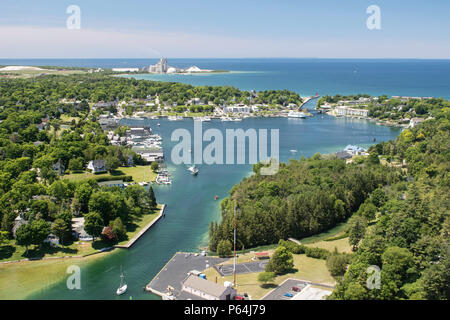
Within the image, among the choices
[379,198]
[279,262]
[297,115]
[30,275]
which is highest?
[297,115]

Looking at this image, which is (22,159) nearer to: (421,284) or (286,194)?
(286,194)

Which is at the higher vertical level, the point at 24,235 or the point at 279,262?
the point at 24,235

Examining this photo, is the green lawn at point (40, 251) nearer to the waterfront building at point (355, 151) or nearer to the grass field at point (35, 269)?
the grass field at point (35, 269)

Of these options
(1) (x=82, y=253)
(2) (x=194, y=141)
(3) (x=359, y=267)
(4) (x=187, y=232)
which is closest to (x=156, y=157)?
(2) (x=194, y=141)

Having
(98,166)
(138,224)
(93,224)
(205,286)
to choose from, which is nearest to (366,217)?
(205,286)

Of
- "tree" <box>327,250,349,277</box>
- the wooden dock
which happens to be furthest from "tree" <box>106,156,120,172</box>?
"tree" <box>327,250,349,277</box>

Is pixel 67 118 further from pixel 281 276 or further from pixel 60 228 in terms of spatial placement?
pixel 281 276

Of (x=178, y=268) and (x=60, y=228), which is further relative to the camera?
(x=60, y=228)

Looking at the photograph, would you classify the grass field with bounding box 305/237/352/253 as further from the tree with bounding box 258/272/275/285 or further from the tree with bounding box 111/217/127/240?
the tree with bounding box 111/217/127/240
